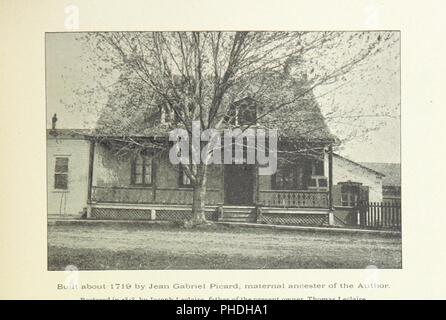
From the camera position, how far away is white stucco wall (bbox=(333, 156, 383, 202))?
25.7 feet

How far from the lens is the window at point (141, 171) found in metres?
8.25

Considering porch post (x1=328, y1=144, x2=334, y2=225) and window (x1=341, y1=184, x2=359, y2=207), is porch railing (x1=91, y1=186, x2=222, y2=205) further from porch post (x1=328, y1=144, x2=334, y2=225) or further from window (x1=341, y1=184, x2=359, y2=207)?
window (x1=341, y1=184, x2=359, y2=207)

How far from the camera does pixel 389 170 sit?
768 centimetres

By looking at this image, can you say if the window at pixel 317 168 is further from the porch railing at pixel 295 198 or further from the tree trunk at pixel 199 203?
the tree trunk at pixel 199 203

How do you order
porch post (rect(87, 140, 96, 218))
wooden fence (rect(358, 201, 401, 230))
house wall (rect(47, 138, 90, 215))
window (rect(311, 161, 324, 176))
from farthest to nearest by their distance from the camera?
Answer: window (rect(311, 161, 324, 176)) → porch post (rect(87, 140, 96, 218)) → wooden fence (rect(358, 201, 401, 230)) → house wall (rect(47, 138, 90, 215))

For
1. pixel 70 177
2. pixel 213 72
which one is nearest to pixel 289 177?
pixel 213 72

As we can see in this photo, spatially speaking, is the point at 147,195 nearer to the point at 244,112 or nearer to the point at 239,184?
the point at 239,184

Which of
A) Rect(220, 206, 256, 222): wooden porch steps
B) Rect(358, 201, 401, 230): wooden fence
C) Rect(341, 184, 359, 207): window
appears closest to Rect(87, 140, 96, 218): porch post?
A: Rect(220, 206, 256, 222): wooden porch steps

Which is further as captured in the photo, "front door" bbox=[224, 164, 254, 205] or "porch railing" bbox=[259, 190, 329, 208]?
"porch railing" bbox=[259, 190, 329, 208]

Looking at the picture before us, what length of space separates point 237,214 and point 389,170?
202 cm

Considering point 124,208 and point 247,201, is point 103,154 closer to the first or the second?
point 124,208

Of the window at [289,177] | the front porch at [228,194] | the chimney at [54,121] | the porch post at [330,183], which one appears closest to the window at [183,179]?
the front porch at [228,194]

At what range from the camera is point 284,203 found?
8.10 meters

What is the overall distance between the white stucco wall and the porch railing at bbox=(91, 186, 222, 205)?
1599mm
